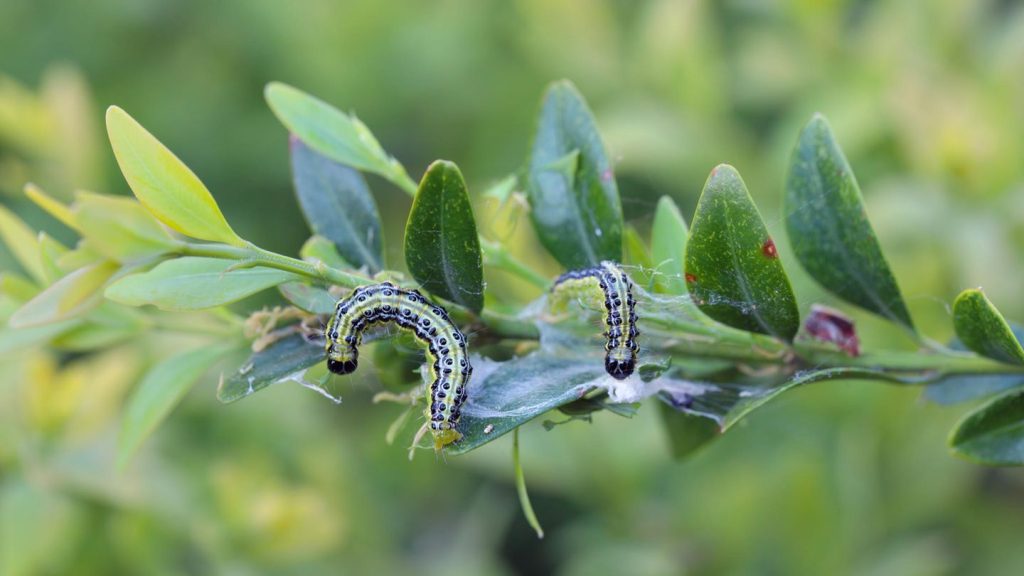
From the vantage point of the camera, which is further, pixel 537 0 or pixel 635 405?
pixel 537 0

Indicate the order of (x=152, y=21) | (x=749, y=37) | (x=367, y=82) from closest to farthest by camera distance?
(x=749, y=37), (x=367, y=82), (x=152, y=21)

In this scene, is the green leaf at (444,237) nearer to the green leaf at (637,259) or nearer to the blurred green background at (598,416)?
the green leaf at (637,259)

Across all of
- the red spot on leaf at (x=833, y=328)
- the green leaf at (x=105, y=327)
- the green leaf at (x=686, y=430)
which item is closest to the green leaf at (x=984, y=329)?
the red spot on leaf at (x=833, y=328)

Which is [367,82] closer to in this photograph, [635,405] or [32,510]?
[32,510]

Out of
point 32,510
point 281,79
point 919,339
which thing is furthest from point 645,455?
point 281,79

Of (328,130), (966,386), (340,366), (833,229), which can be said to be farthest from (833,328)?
(328,130)

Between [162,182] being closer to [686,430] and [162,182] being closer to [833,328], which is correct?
[686,430]

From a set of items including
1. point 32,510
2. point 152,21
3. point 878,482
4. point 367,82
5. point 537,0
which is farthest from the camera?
point 152,21
